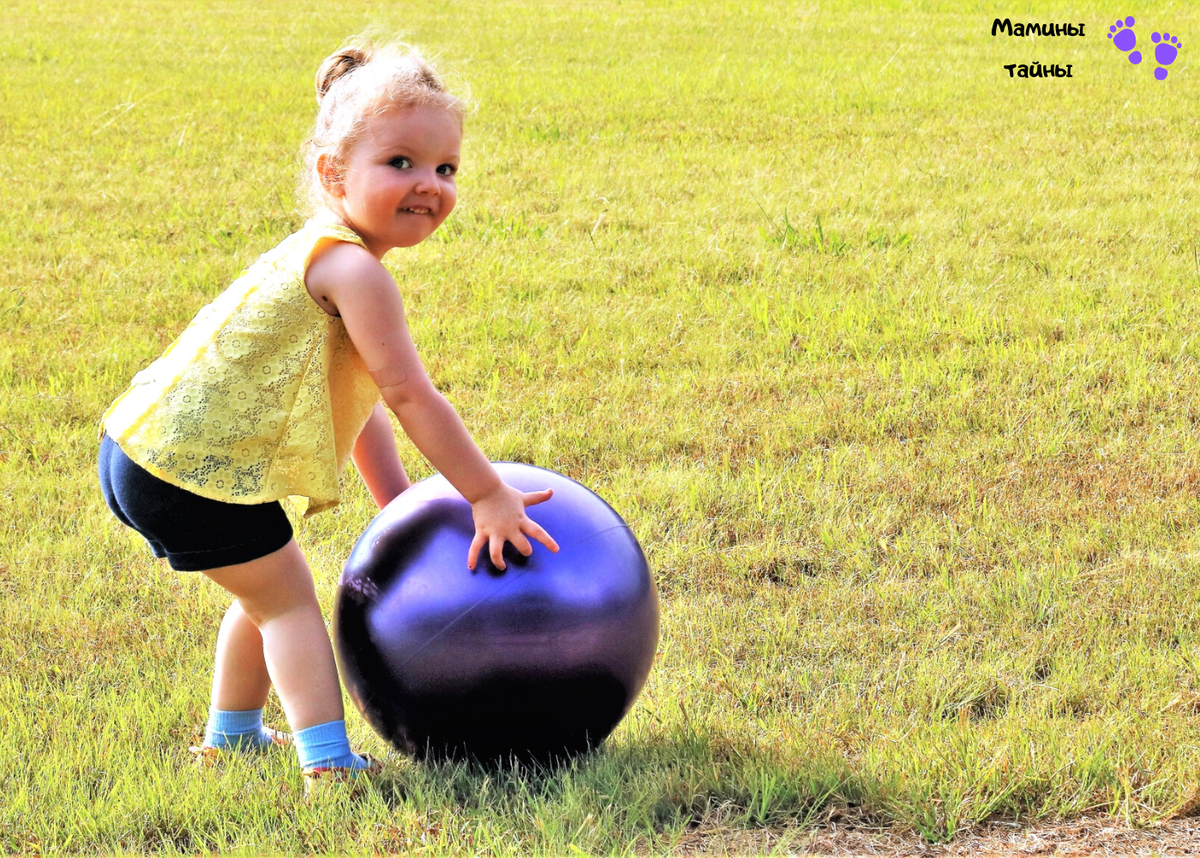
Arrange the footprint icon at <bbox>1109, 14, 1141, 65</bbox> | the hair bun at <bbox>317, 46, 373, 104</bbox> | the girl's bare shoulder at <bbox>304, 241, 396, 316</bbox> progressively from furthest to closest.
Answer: the footprint icon at <bbox>1109, 14, 1141, 65</bbox> → the hair bun at <bbox>317, 46, 373, 104</bbox> → the girl's bare shoulder at <bbox>304, 241, 396, 316</bbox>

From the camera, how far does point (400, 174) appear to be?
3.03 metres

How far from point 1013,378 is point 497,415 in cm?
241

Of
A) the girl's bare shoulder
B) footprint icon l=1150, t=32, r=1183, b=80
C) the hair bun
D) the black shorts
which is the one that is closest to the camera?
the girl's bare shoulder

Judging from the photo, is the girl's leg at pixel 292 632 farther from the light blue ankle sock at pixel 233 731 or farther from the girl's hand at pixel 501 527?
the girl's hand at pixel 501 527

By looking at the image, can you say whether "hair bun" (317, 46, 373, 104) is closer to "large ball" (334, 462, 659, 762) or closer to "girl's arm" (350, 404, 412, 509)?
"girl's arm" (350, 404, 412, 509)

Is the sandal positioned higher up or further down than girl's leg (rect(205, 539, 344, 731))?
further down

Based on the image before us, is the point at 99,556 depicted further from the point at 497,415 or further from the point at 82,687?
the point at 497,415

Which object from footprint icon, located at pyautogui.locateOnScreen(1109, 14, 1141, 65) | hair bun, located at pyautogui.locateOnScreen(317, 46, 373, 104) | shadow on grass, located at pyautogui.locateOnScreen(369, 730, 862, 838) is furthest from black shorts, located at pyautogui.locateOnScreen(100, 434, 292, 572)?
footprint icon, located at pyautogui.locateOnScreen(1109, 14, 1141, 65)

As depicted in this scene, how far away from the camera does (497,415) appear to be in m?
5.72

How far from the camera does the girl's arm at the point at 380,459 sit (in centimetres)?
363

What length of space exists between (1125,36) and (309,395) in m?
15.3

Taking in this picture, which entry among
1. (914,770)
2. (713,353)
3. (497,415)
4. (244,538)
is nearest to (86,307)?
(497,415)

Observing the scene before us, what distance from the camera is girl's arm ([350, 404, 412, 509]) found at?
11.9 ft

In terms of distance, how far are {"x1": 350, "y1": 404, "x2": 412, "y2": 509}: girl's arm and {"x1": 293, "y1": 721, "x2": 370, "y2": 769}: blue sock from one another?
696mm
